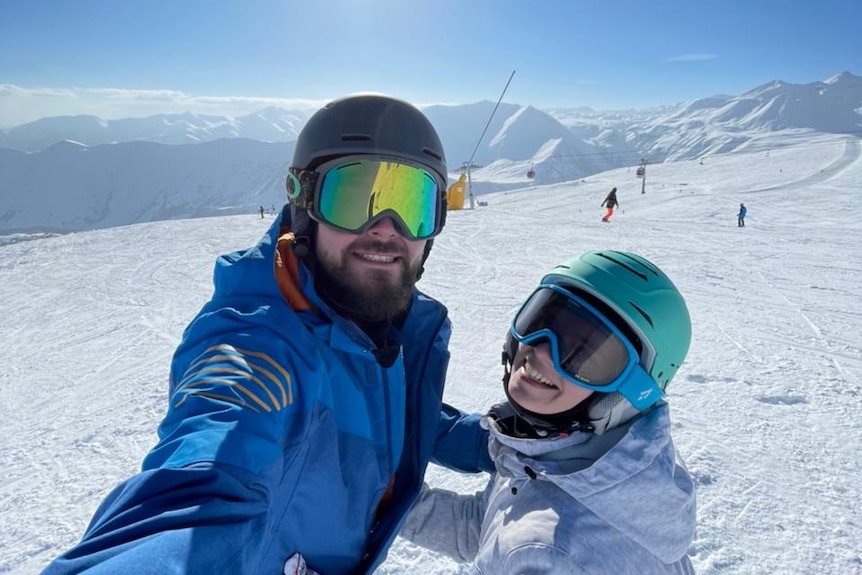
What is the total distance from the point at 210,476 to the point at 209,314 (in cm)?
63

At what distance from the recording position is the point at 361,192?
223cm

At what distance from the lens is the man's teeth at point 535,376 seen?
206cm

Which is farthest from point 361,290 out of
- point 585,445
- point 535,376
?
point 585,445

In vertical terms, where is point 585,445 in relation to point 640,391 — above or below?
below

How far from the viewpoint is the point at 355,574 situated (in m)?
1.88

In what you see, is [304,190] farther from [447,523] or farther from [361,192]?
[447,523]

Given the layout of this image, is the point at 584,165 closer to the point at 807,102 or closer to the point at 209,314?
the point at 807,102

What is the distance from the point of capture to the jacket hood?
151 cm

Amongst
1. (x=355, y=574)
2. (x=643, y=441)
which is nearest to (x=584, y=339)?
(x=643, y=441)

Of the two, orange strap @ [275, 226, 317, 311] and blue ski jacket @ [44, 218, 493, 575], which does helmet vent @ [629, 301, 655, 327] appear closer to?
blue ski jacket @ [44, 218, 493, 575]

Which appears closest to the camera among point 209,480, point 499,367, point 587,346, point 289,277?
point 209,480

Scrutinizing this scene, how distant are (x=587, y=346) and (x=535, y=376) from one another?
0.28 m

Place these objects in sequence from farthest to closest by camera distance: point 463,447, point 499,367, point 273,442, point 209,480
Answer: point 499,367, point 463,447, point 273,442, point 209,480

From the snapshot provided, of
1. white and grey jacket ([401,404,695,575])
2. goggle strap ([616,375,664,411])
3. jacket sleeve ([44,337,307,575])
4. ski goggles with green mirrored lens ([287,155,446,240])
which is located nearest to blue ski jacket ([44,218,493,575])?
jacket sleeve ([44,337,307,575])
